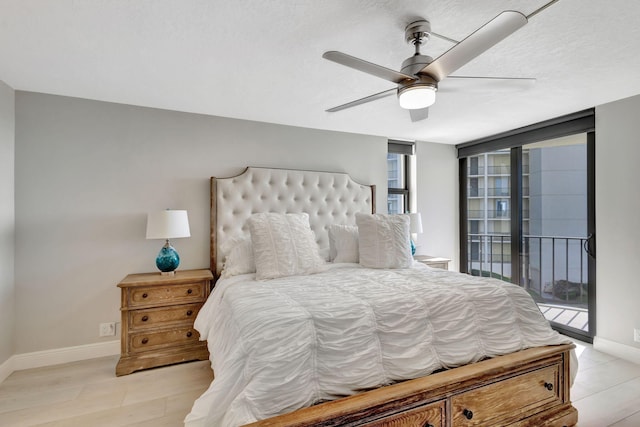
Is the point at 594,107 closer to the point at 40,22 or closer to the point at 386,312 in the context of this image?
the point at 386,312

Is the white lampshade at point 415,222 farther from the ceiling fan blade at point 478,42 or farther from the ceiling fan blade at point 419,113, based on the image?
the ceiling fan blade at point 478,42

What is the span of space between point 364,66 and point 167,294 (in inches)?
91.7

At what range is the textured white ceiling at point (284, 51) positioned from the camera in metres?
1.55

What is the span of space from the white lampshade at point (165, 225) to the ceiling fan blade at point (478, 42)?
2.23 meters

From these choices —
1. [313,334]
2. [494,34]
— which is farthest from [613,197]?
[313,334]

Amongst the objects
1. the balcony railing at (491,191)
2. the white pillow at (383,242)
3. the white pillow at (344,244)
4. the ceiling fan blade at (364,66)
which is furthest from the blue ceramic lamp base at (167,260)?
the balcony railing at (491,191)

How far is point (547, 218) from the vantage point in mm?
3852

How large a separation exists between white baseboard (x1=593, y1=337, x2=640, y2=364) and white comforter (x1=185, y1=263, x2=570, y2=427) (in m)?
1.46

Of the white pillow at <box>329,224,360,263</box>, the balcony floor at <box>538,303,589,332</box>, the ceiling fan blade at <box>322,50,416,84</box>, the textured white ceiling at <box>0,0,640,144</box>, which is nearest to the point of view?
the ceiling fan blade at <box>322,50,416,84</box>

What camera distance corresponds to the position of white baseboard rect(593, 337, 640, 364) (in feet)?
8.66

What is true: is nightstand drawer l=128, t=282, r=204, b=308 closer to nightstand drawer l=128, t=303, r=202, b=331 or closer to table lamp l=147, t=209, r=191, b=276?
nightstand drawer l=128, t=303, r=202, b=331

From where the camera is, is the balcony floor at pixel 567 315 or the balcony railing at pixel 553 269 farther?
the balcony railing at pixel 553 269

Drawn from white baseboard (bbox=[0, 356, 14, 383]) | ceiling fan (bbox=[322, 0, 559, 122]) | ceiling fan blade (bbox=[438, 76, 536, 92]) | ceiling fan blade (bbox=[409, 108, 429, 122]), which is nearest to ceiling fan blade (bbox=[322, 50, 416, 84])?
ceiling fan (bbox=[322, 0, 559, 122])

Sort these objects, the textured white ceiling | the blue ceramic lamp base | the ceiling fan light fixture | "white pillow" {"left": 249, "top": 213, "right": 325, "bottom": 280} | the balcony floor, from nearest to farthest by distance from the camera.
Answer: the textured white ceiling
the ceiling fan light fixture
"white pillow" {"left": 249, "top": 213, "right": 325, "bottom": 280}
the blue ceramic lamp base
the balcony floor
